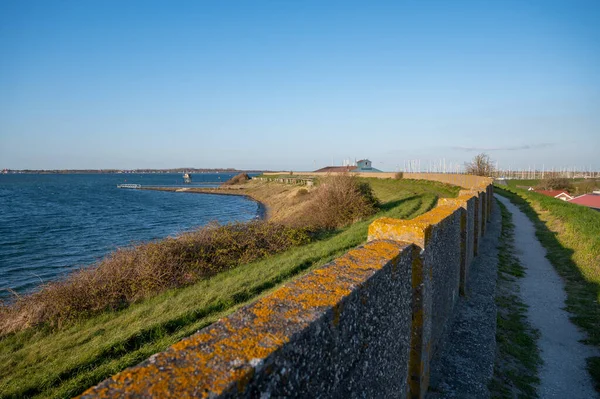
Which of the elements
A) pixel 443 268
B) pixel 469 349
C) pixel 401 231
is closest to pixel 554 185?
pixel 469 349

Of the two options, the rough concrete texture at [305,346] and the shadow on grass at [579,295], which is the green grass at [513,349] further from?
the rough concrete texture at [305,346]

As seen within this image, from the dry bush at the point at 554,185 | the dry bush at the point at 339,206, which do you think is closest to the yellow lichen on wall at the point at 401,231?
the dry bush at the point at 339,206

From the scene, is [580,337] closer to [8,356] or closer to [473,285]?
[473,285]

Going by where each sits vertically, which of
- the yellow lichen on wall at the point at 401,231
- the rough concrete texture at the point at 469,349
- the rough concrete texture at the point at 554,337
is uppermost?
the yellow lichen on wall at the point at 401,231

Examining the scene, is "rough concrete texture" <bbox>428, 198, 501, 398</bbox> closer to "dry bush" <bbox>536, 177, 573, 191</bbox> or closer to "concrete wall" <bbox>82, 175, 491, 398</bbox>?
"concrete wall" <bbox>82, 175, 491, 398</bbox>

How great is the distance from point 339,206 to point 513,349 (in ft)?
49.8

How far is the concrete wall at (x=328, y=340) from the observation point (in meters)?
1.64

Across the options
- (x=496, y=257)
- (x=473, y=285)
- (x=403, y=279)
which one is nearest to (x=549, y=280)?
(x=496, y=257)

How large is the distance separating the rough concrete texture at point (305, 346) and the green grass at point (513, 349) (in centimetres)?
283

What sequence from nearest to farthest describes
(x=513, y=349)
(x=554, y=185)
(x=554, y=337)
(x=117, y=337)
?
(x=513, y=349)
(x=117, y=337)
(x=554, y=337)
(x=554, y=185)

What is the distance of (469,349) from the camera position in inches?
251

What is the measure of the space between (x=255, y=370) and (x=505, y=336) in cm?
730

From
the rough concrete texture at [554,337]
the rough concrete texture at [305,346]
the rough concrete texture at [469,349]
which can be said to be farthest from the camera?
the rough concrete texture at [554,337]

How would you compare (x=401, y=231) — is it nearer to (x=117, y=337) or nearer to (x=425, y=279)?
(x=425, y=279)
